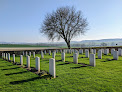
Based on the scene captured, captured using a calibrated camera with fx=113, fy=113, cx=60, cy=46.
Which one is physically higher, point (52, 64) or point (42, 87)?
point (52, 64)

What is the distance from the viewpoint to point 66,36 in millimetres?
26094

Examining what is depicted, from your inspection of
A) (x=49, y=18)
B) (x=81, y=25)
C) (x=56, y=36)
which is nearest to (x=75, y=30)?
(x=81, y=25)

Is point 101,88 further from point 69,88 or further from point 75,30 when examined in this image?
point 75,30

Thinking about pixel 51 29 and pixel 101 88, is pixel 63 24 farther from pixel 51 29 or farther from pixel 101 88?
pixel 101 88

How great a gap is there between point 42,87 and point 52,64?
1513 millimetres

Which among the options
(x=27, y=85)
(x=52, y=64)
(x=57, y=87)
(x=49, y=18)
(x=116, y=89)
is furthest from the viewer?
(x=49, y=18)

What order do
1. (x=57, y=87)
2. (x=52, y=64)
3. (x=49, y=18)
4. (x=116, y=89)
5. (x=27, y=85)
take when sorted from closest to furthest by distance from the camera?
1. (x=116, y=89)
2. (x=57, y=87)
3. (x=27, y=85)
4. (x=52, y=64)
5. (x=49, y=18)

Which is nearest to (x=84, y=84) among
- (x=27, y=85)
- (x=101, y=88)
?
(x=101, y=88)

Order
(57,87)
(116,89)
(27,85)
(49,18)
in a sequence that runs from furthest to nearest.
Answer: (49,18) < (27,85) < (57,87) < (116,89)

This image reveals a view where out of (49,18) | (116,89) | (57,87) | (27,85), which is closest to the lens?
(116,89)

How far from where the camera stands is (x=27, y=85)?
4.37 metres

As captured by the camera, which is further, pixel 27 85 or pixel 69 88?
pixel 27 85

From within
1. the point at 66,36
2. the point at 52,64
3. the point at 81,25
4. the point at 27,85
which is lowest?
the point at 27,85

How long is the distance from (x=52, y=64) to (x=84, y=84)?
186 centimetres
